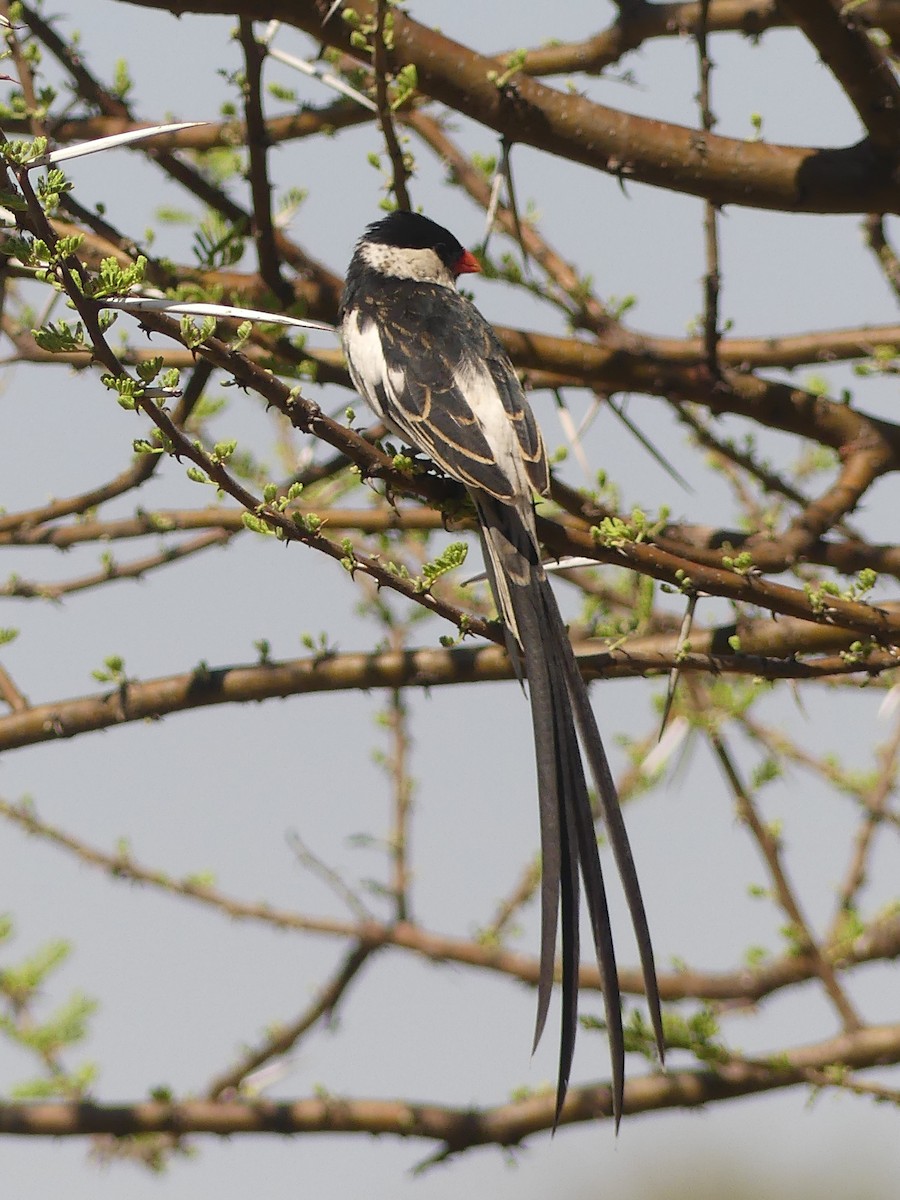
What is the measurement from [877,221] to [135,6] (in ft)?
6.30

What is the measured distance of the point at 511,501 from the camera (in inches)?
107

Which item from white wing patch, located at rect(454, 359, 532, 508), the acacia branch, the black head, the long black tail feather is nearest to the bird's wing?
white wing patch, located at rect(454, 359, 532, 508)

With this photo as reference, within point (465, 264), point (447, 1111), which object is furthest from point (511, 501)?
point (465, 264)

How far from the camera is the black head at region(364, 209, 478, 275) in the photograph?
161 inches

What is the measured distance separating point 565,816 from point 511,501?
0.75 metres

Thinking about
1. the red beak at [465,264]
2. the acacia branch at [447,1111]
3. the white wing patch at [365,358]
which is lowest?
the acacia branch at [447,1111]

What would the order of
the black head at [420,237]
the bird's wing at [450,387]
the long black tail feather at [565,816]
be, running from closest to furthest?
the long black tail feather at [565,816]
the bird's wing at [450,387]
the black head at [420,237]

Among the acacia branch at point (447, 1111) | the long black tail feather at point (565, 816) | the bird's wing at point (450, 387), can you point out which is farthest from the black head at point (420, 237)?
the acacia branch at point (447, 1111)

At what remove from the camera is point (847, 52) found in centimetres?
281

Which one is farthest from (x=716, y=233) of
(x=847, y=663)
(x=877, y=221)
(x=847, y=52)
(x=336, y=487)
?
(x=336, y=487)

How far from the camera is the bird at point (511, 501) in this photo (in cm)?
209

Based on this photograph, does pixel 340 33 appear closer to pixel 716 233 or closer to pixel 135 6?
pixel 135 6

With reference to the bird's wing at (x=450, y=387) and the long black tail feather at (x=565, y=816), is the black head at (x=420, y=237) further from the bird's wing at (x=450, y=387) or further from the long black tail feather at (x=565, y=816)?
the long black tail feather at (x=565, y=816)

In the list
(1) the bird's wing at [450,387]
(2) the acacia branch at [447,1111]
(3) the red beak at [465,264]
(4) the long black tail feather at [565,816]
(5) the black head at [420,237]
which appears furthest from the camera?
(3) the red beak at [465,264]
